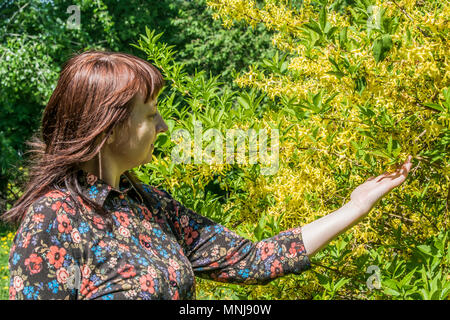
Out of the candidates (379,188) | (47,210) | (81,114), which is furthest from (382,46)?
(47,210)

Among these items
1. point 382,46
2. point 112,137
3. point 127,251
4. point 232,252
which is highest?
point 382,46

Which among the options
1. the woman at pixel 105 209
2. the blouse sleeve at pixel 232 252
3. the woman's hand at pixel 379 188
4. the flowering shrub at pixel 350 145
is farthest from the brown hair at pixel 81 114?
the woman's hand at pixel 379 188

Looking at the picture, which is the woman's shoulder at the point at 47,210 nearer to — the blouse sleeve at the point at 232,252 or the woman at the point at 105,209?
the woman at the point at 105,209

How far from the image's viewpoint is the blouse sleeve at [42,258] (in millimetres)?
1194

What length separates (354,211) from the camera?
1560 mm

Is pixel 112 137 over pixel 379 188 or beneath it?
Answer: over

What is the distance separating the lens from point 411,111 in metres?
1.66

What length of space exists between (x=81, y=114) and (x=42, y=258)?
37cm

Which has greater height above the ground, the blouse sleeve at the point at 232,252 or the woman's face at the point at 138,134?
the woman's face at the point at 138,134

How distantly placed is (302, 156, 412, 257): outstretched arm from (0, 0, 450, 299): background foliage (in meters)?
0.05

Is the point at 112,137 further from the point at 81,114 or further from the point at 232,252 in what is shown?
the point at 232,252

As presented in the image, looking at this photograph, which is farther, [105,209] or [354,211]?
[354,211]

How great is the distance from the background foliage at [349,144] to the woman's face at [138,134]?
511 mm
